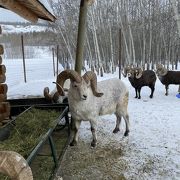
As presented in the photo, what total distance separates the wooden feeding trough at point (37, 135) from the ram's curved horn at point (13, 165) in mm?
1373

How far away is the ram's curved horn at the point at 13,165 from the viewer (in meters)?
1.77

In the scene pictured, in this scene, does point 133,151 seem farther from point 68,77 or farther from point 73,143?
point 68,77

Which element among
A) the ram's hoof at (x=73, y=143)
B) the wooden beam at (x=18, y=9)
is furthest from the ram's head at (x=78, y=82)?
the wooden beam at (x=18, y=9)

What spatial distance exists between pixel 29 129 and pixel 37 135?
0.36 metres

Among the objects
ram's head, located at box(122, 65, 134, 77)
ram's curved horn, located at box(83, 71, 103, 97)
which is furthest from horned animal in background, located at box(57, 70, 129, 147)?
ram's head, located at box(122, 65, 134, 77)

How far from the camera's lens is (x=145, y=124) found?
7.62 meters

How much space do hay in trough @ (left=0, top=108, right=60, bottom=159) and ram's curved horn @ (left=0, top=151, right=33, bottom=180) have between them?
6.83ft

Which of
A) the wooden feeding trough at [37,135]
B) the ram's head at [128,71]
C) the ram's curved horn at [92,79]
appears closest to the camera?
the wooden feeding trough at [37,135]

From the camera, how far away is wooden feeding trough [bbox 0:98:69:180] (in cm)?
425

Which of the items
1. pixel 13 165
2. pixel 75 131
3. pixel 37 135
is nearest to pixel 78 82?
pixel 75 131

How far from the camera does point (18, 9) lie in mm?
5324

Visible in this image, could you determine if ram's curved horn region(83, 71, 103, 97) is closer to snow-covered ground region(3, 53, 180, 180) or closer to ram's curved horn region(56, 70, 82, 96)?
ram's curved horn region(56, 70, 82, 96)

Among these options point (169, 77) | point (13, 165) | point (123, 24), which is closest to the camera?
point (13, 165)

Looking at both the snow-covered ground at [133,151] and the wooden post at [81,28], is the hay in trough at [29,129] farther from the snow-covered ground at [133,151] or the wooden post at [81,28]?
the wooden post at [81,28]
